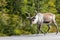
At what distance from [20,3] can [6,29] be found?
8.12 ft

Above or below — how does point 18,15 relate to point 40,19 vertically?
below

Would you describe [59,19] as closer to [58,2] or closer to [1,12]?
[58,2]

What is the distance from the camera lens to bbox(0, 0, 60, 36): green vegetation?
17.3 m

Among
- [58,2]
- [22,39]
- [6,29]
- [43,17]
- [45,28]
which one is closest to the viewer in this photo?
[22,39]

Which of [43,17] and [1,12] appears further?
[1,12]

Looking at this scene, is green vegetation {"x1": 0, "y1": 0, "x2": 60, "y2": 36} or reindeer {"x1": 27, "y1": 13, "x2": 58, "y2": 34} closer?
reindeer {"x1": 27, "y1": 13, "x2": 58, "y2": 34}

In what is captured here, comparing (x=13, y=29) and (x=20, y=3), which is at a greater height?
(x=20, y=3)

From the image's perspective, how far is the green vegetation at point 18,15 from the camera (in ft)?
56.6

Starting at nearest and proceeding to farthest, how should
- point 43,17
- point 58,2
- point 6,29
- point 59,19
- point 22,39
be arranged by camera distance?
point 22,39 → point 43,17 → point 6,29 → point 59,19 → point 58,2

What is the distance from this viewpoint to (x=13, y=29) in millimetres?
17344

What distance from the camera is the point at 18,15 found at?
18.8m

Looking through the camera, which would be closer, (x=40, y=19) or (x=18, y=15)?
(x=40, y=19)

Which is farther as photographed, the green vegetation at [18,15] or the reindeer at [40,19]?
the green vegetation at [18,15]

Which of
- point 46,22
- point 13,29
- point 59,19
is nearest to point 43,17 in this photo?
point 46,22
